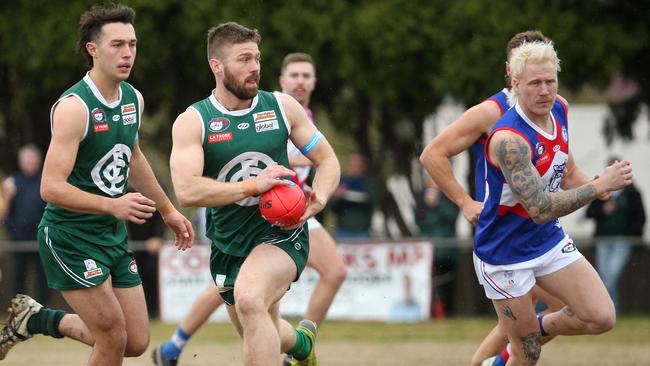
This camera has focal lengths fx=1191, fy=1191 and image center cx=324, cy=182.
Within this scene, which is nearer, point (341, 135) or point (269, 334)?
point (269, 334)

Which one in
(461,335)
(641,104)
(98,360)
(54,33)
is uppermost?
(54,33)

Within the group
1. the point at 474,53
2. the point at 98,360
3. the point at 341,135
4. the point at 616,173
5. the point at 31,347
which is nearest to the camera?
the point at 616,173

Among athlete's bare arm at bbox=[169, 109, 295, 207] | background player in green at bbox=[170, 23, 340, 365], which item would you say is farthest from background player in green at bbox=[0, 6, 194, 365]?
background player in green at bbox=[170, 23, 340, 365]

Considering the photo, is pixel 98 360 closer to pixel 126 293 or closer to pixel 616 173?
pixel 126 293

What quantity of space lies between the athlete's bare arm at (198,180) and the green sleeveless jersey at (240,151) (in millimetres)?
122

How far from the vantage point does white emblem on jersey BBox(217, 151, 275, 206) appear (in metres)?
7.49

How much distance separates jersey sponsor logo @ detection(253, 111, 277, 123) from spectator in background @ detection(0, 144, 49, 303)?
323 inches

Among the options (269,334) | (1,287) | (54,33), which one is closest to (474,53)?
(54,33)

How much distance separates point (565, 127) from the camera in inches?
295

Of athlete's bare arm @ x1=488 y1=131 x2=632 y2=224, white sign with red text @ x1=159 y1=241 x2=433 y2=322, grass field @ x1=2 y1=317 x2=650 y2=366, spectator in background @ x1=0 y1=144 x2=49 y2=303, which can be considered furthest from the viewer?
white sign with red text @ x1=159 y1=241 x2=433 y2=322

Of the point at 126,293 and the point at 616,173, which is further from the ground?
the point at 616,173

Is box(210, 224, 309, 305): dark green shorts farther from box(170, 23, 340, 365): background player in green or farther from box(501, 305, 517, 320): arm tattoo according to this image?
box(501, 305, 517, 320): arm tattoo

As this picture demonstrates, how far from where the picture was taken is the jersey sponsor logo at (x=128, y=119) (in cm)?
762

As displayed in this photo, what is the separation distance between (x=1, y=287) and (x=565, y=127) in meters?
Result: 10.3
